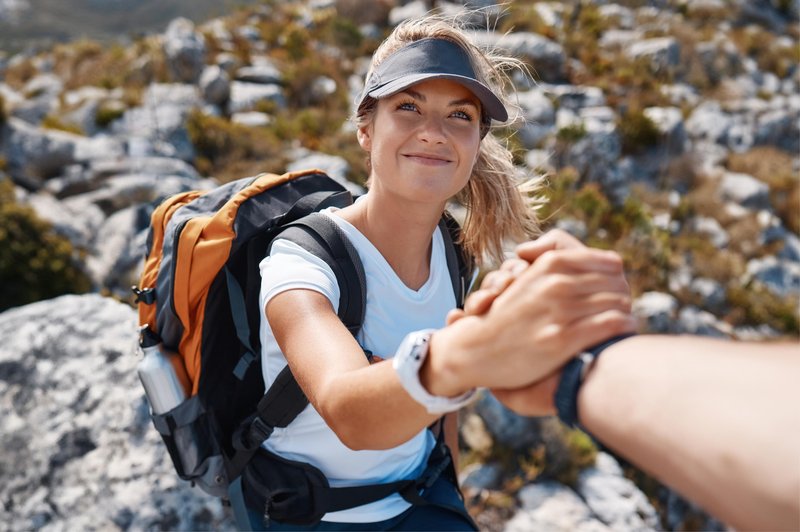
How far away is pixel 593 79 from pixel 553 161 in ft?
11.7

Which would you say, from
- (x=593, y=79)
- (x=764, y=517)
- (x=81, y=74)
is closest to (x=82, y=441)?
(x=764, y=517)

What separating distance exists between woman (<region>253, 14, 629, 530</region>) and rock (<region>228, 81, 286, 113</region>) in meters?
8.79

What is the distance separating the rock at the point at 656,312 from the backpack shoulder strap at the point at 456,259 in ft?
16.4

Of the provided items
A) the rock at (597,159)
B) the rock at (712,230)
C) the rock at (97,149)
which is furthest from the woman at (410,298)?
the rock at (712,230)

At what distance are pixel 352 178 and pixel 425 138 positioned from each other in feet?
20.6

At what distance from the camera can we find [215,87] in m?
9.66

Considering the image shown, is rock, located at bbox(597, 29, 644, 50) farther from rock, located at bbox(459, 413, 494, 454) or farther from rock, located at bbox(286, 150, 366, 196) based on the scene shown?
rock, located at bbox(459, 413, 494, 454)

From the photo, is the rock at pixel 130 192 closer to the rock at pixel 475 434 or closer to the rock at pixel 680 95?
the rock at pixel 475 434

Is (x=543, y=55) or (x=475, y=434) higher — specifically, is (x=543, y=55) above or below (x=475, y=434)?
above

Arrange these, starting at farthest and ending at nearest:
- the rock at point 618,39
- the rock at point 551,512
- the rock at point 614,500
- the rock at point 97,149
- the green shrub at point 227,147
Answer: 1. the rock at point 618,39
2. the green shrub at point 227,147
3. the rock at point 97,149
4. the rock at point 614,500
5. the rock at point 551,512

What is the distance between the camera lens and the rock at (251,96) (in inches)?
381

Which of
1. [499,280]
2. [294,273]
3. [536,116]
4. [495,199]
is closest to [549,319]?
[499,280]

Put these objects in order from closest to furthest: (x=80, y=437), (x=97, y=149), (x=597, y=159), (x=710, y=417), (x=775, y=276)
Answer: (x=710, y=417) < (x=80, y=437) < (x=97, y=149) < (x=775, y=276) < (x=597, y=159)

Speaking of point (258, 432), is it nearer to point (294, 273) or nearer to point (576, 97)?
point (294, 273)
